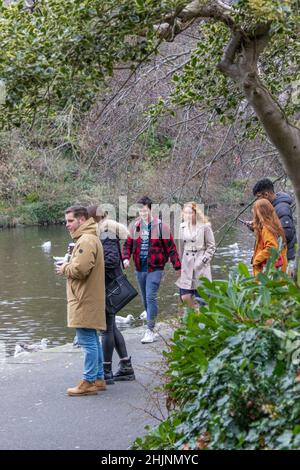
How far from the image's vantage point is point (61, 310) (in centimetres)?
1806

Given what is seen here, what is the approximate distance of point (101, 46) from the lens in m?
6.16

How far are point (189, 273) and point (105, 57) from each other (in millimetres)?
4456

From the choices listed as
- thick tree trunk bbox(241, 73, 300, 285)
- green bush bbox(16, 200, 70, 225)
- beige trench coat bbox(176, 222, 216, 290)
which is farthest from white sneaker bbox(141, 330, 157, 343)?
green bush bbox(16, 200, 70, 225)

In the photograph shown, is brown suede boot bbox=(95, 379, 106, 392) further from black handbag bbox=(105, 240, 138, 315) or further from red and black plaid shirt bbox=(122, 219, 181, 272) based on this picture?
red and black plaid shirt bbox=(122, 219, 181, 272)

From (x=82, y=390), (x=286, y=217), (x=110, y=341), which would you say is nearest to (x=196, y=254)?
(x=286, y=217)

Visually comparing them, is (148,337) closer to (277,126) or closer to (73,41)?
(277,126)

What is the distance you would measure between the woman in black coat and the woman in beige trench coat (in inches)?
71.9

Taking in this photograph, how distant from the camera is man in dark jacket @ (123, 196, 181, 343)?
34.0 feet

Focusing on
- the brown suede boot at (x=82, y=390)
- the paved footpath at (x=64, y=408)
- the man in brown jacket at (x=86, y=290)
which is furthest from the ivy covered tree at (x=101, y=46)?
the brown suede boot at (x=82, y=390)

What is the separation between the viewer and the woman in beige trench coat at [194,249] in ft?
33.9

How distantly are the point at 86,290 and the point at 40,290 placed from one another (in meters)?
13.5

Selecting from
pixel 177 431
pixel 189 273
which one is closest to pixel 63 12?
pixel 177 431

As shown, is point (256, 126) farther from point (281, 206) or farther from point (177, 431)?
point (177, 431)

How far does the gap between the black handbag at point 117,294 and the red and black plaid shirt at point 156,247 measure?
5.92ft
